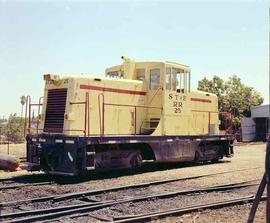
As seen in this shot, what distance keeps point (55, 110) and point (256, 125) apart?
28451 mm

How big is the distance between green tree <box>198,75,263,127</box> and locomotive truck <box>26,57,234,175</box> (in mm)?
25343

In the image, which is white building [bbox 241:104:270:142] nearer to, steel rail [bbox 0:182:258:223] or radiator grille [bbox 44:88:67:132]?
radiator grille [bbox 44:88:67:132]

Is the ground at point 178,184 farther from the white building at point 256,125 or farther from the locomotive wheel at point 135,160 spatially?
the white building at point 256,125

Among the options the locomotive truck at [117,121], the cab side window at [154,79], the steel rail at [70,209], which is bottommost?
the steel rail at [70,209]

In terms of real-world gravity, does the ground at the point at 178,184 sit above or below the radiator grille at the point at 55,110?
below

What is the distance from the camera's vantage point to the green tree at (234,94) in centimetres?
4121

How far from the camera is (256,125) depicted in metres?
37.9

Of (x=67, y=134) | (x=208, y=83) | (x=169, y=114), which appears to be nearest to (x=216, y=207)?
(x=67, y=134)

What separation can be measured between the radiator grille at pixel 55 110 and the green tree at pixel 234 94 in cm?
2960

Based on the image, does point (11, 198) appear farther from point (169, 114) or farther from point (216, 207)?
point (169, 114)

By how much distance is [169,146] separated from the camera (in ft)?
48.6

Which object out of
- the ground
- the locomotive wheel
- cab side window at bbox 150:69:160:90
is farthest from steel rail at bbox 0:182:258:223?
cab side window at bbox 150:69:160:90

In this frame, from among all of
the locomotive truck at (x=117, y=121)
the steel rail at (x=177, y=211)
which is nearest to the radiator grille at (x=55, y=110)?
the locomotive truck at (x=117, y=121)

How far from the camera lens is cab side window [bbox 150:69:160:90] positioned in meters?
14.8
